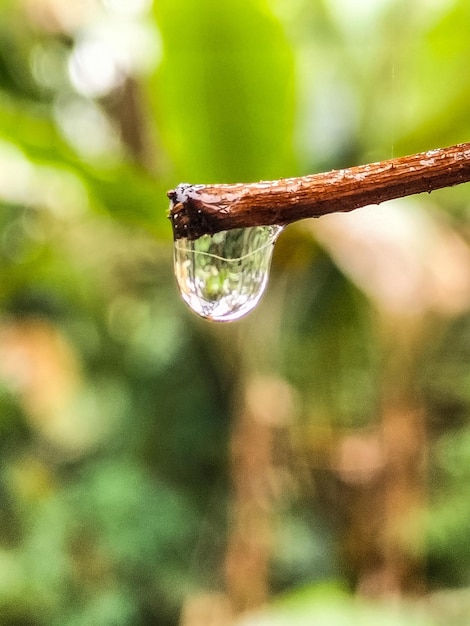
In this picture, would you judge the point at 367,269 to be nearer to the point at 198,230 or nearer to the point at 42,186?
the point at 42,186

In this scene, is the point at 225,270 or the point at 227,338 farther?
the point at 227,338

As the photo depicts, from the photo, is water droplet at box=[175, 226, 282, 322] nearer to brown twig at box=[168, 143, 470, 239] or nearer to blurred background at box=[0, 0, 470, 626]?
brown twig at box=[168, 143, 470, 239]

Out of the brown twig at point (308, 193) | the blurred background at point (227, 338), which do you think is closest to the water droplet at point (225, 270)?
the brown twig at point (308, 193)

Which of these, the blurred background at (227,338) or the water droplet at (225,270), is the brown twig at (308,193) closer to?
the water droplet at (225,270)

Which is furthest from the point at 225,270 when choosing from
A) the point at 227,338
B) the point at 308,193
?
the point at 227,338

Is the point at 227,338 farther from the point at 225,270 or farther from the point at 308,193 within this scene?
the point at 308,193

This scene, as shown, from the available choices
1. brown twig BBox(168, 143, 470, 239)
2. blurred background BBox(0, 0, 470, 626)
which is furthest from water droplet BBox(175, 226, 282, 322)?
blurred background BBox(0, 0, 470, 626)
